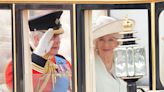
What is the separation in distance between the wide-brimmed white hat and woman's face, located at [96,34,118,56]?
0.02 meters

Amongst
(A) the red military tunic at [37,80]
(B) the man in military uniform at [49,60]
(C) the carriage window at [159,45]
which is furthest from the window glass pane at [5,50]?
(C) the carriage window at [159,45]

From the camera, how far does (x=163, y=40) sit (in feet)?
7.72

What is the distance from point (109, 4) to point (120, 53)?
0.24 metres

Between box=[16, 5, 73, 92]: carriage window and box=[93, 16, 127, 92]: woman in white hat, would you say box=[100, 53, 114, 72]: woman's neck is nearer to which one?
box=[93, 16, 127, 92]: woman in white hat

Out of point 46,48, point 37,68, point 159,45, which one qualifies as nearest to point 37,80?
point 37,68

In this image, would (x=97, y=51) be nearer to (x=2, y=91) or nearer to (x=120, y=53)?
(x=120, y=53)

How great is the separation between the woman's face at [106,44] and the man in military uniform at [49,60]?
166mm

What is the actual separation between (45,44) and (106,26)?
294 mm

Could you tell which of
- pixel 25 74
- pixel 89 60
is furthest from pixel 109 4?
pixel 25 74

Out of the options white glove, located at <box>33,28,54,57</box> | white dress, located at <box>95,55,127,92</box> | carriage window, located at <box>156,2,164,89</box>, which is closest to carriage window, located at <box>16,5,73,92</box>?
white glove, located at <box>33,28,54,57</box>

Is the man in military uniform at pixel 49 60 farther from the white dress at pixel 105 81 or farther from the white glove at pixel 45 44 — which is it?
the white dress at pixel 105 81

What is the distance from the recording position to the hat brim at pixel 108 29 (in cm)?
244

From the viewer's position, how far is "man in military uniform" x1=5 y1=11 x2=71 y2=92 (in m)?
2.49

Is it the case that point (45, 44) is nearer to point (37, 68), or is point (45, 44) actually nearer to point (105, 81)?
point (37, 68)
